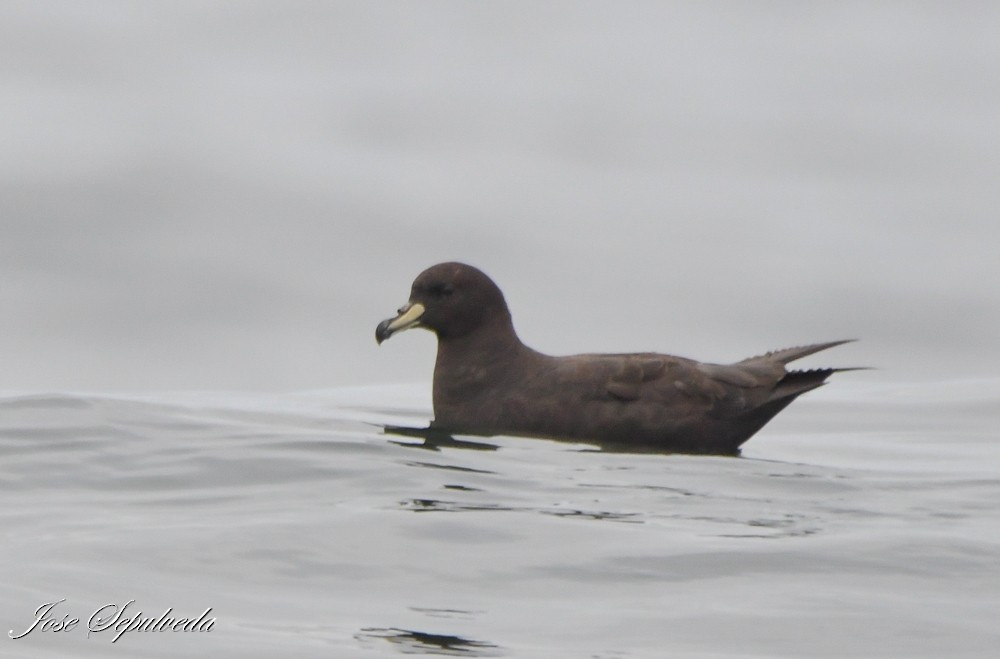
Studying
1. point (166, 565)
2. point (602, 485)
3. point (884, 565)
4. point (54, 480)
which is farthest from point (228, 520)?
point (884, 565)

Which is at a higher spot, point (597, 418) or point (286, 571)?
point (597, 418)

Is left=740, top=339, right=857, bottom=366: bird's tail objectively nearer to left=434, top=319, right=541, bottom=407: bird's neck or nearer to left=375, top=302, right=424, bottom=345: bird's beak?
left=434, top=319, right=541, bottom=407: bird's neck

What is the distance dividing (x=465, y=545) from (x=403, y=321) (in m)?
3.82

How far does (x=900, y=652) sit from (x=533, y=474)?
2.83 m

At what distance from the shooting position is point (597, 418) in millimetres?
9266

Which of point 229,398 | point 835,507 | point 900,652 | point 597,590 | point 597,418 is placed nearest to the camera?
point 900,652

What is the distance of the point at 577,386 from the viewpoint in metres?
9.39

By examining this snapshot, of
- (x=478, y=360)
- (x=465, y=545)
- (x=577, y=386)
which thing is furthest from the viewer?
(x=478, y=360)

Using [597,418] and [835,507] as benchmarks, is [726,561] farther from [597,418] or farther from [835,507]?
[597,418]
